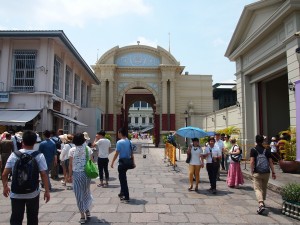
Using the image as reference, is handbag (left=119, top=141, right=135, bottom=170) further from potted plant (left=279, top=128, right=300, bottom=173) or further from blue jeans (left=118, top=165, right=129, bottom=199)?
potted plant (left=279, top=128, right=300, bottom=173)

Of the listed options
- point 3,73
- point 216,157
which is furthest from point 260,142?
point 3,73

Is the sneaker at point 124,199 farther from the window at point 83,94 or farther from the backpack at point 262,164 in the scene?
the window at point 83,94

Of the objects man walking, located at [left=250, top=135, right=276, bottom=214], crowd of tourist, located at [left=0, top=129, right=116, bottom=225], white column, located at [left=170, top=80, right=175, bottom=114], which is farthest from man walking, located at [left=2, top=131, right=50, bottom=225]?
white column, located at [left=170, top=80, right=175, bottom=114]

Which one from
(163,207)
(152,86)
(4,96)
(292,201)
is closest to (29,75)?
(4,96)

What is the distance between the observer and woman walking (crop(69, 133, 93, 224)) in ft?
18.9

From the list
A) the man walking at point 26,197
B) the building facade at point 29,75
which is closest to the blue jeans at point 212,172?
the man walking at point 26,197

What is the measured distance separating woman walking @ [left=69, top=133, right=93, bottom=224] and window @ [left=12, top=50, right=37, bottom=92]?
1270 cm

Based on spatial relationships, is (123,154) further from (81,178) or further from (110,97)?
(110,97)

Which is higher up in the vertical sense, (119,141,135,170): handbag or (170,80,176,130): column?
(170,80,176,130): column

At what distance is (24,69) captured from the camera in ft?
→ 57.7

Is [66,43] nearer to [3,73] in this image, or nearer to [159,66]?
[3,73]

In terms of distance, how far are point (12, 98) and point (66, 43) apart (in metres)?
4.44

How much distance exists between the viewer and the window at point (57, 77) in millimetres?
19156

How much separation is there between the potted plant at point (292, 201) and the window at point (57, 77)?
15587 mm
